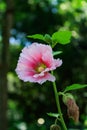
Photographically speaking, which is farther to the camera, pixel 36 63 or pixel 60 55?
pixel 60 55

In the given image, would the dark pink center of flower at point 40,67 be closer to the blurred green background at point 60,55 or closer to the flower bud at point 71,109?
the flower bud at point 71,109

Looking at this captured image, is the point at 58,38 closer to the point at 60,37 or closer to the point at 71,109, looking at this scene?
the point at 60,37

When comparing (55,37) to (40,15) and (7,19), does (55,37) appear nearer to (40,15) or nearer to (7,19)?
(7,19)

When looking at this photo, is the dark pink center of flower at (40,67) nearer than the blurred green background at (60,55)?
Yes

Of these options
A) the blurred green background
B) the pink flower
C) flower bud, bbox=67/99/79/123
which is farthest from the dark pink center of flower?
the blurred green background

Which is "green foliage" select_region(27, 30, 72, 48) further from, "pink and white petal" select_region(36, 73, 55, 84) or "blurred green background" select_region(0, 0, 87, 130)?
"blurred green background" select_region(0, 0, 87, 130)

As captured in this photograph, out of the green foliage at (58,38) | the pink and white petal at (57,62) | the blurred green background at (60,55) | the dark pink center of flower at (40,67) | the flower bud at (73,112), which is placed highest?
the blurred green background at (60,55)

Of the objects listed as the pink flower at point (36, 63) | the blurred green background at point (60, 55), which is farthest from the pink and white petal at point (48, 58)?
the blurred green background at point (60, 55)

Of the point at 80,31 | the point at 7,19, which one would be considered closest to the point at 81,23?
the point at 80,31

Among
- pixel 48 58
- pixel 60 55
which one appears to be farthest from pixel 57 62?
pixel 60 55
